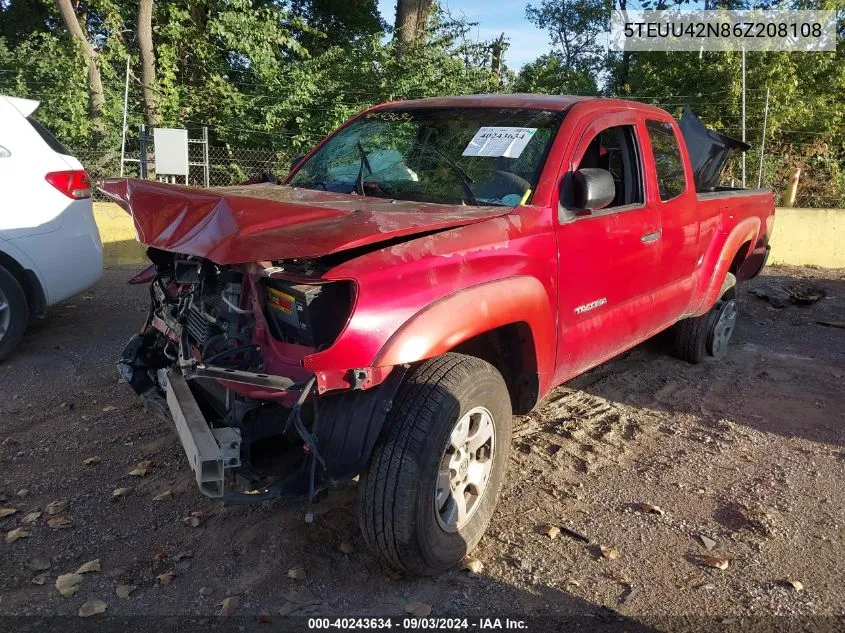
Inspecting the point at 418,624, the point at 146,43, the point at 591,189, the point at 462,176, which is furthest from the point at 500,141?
the point at 146,43

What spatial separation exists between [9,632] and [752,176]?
39.9 feet

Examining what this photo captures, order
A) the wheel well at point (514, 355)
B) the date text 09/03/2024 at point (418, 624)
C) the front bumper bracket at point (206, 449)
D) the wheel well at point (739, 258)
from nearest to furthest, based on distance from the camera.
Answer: the front bumper bracket at point (206, 449) → the date text 09/03/2024 at point (418, 624) → the wheel well at point (514, 355) → the wheel well at point (739, 258)

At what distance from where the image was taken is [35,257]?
17.5 ft

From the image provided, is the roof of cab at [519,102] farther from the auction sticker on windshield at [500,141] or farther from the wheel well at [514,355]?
the wheel well at [514,355]

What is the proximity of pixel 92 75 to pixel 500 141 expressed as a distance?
35.7ft

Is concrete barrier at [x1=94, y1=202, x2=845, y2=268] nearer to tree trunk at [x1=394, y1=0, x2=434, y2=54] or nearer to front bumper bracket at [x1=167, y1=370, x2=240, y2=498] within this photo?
tree trunk at [x1=394, y1=0, x2=434, y2=54]

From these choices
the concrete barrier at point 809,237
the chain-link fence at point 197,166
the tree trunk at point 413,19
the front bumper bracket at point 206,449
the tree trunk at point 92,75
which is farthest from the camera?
the tree trunk at point 413,19

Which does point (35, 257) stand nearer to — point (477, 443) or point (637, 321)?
point (477, 443)

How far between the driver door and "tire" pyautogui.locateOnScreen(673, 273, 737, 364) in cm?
135

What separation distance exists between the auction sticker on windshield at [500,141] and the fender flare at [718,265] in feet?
6.67

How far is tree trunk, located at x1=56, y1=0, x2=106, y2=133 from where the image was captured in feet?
37.8

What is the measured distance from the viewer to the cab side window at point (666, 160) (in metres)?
4.54

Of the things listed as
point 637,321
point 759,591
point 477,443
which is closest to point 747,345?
point 637,321

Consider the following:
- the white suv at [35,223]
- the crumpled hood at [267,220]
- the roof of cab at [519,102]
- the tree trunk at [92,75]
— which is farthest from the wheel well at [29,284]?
the tree trunk at [92,75]
